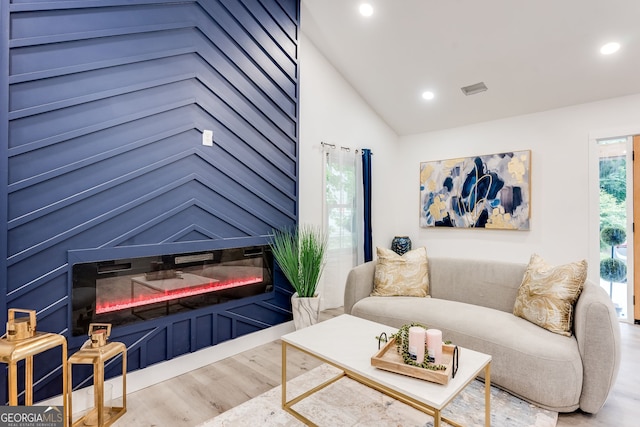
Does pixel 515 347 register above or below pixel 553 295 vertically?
below

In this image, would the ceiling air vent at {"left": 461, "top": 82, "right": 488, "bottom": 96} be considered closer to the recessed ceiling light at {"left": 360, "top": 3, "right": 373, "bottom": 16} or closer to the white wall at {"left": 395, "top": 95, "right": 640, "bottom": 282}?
the white wall at {"left": 395, "top": 95, "right": 640, "bottom": 282}

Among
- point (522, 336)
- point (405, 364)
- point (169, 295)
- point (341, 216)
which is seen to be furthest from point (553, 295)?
point (169, 295)

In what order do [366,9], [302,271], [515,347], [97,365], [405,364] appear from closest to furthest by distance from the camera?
[405,364], [97,365], [515,347], [302,271], [366,9]

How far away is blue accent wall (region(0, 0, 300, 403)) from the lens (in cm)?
175

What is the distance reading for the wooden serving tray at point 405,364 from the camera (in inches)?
54.6

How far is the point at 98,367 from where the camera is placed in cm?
160

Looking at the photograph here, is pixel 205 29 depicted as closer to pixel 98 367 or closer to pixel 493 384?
pixel 98 367

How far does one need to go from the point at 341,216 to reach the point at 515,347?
7.74ft

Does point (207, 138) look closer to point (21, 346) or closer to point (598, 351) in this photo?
point (21, 346)

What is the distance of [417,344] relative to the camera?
1.51m

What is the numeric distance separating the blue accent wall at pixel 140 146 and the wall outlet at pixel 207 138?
32 mm

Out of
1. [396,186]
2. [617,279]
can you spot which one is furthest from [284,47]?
[617,279]

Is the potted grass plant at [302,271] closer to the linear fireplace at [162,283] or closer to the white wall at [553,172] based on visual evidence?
the linear fireplace at [162,283]

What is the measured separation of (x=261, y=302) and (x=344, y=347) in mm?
1320
